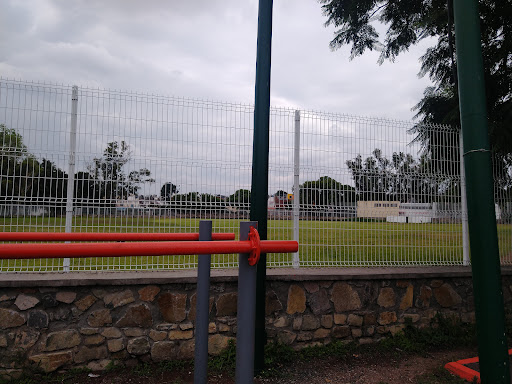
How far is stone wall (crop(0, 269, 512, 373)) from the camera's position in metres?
3.21

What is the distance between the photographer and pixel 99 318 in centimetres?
334

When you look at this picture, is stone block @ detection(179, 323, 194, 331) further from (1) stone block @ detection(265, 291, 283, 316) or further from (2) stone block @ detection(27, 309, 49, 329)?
(2) stone block @ detection(27, 309, 49, 329)

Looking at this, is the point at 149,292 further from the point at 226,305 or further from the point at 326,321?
the point at 326,321

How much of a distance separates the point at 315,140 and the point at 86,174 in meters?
2.64

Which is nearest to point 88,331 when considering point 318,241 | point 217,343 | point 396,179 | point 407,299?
point 217,343

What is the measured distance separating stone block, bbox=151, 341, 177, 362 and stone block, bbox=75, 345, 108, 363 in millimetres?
444

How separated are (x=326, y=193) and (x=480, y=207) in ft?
7.16

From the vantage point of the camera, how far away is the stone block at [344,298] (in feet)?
13.0

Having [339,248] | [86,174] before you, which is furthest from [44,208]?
[339,248]

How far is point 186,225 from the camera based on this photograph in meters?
3.86

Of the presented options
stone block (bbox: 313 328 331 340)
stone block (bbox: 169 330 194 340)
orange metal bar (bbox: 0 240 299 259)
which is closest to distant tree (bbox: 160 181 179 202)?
stone block (bbox: 169 330 194 340)

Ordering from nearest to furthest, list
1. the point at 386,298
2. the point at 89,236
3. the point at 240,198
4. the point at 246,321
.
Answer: the point at 246,321 → the point at 89,236 → the point at 240,198 → the point at 386,298

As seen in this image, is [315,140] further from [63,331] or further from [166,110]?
[63,331]

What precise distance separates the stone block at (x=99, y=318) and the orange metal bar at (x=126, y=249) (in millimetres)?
2377
